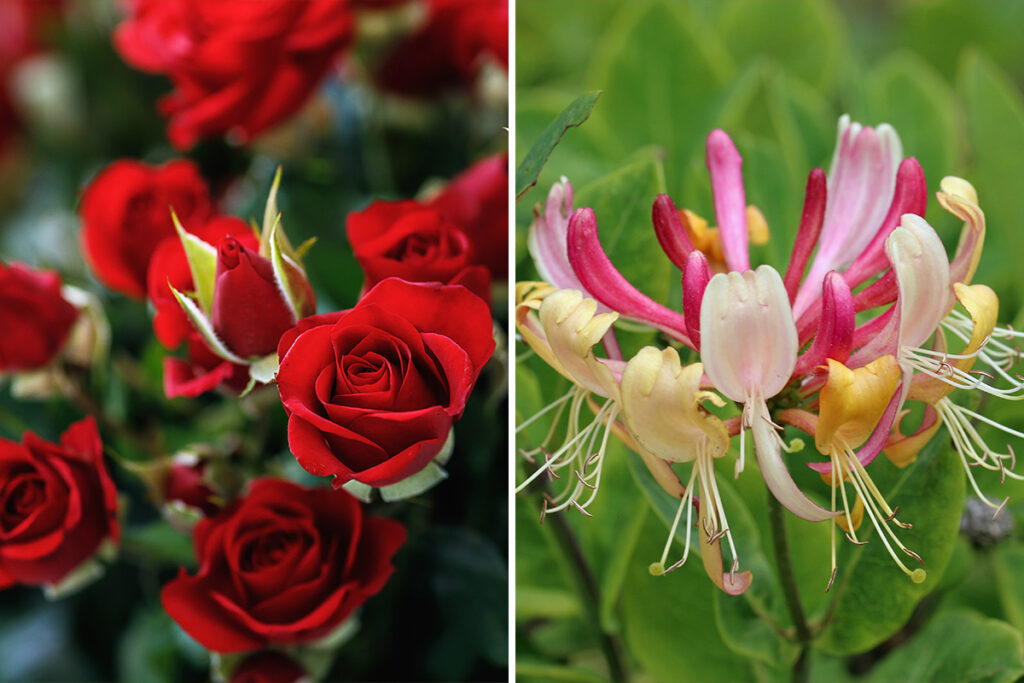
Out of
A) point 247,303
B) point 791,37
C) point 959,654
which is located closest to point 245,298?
point 247,303

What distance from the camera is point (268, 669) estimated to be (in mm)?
283

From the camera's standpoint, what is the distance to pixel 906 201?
0.23 metres

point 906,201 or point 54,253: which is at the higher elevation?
point 906,201

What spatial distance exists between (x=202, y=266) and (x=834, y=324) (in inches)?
6.2

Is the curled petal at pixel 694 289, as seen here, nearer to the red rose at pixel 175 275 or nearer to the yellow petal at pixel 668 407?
the yellow petal at pixel 668 407

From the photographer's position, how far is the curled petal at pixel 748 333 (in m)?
0.19

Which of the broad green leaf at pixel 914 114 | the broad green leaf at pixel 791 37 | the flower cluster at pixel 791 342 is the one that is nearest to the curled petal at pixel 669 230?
the flower cluster at pixel 791 342

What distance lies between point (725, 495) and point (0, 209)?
820 mm

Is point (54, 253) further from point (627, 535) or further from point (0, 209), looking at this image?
point (0, 209)

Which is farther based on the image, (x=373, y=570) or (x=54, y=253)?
(x=54, y=253)

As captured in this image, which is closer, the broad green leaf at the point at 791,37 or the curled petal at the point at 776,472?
the curled petal at the point at 776,472

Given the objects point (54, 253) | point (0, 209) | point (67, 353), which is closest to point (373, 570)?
point (67, 353)

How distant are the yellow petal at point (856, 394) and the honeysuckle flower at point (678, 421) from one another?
2cm

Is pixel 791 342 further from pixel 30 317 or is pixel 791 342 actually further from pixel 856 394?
pixel 30 317
